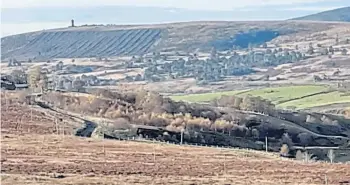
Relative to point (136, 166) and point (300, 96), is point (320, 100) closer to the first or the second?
point (300, 96)

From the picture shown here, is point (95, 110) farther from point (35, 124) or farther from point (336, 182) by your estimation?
point (336, 182)

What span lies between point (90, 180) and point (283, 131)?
170 ft

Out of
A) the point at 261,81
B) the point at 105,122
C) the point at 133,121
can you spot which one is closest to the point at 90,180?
the point at 105,122

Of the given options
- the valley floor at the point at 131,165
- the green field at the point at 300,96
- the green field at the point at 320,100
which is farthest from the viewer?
the green field at the point at 300,96

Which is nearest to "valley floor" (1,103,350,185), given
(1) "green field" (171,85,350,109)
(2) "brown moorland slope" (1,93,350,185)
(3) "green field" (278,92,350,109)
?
(2) "brown moorland slope" (1,93,350,185)

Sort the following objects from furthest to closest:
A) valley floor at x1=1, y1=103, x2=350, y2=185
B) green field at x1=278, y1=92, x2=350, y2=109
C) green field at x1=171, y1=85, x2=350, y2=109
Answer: green field at x1=171, y1=85, x2=350, y2=109 < green field at x1=278, y1=92, x2=350, y2=109 < valley floor at x1=1, y1=103, x2=350, y2=185

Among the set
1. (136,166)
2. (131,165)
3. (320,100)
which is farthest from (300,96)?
(136,166)

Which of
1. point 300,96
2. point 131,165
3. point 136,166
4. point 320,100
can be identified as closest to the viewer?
point 136,166

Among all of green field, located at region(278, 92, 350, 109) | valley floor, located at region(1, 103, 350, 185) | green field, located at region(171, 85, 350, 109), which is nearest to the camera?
valley floor, located at region(1, 103, 350, 185)

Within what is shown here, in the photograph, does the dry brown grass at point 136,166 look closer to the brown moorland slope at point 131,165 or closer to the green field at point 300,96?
the brown moorland slope at point 131,165

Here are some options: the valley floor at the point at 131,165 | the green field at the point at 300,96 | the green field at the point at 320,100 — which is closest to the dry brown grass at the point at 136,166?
the valley floor at the point at 131,165

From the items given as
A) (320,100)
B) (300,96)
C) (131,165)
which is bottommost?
(320,100)

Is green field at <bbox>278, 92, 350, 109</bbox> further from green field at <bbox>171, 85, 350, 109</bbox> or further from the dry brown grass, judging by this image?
the dry brown grass

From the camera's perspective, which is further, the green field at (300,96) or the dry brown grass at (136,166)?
the green field at (300,96)
